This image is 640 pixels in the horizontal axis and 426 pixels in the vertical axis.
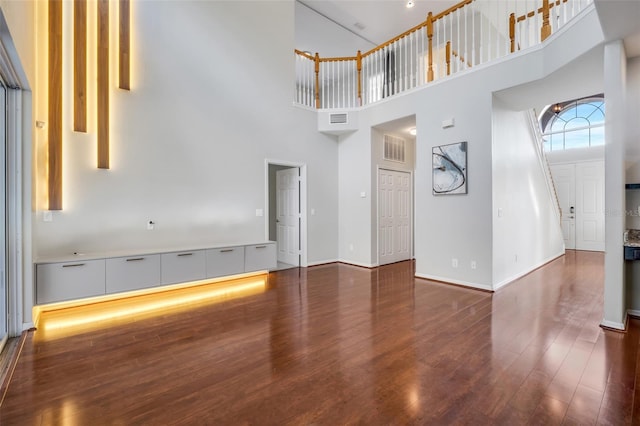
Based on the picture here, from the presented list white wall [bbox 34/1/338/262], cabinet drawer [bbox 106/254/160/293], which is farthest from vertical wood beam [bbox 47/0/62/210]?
cabinet drawer [bbox 106/254/160/293]

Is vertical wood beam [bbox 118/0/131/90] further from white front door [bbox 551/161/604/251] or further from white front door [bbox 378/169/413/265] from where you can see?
white front door [bbox 551/161/604/251]

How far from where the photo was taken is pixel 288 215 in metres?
6.45

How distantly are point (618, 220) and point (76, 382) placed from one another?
4744mm

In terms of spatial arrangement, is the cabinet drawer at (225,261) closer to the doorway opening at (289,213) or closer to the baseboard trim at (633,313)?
the doorway opening at (289,213)

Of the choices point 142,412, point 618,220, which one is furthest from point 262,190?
point 618,220

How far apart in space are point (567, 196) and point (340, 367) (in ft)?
29.4

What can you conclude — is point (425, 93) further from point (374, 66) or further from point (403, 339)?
point (403, 339)

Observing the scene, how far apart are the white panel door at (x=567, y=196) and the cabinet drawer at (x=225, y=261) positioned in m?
8.58

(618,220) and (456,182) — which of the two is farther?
(456,182)

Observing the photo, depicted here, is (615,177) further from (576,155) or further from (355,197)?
(576,155)

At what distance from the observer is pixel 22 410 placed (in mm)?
1835

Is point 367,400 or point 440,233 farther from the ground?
point 440,233

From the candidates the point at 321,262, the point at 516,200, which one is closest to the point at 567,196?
the point at 516,200

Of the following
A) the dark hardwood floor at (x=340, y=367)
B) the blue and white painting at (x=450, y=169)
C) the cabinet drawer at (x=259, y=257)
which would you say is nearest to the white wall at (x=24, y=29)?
the dark hardwood floor at (x=340, y=367)
